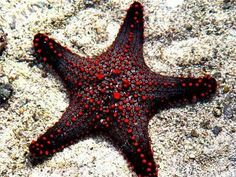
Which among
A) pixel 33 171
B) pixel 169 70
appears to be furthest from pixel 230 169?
pixel 33 171

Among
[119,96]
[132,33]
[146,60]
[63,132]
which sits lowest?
[63,132]

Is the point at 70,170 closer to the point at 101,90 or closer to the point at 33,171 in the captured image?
the point at 33,171

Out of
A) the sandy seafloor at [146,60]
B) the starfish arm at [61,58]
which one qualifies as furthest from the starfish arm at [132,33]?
the starfish arm at [61,58]

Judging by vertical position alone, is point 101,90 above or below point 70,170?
above

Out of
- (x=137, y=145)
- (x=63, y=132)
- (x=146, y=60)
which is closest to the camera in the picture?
(x=137, y=145)

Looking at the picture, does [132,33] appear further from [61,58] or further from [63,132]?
[63,132]

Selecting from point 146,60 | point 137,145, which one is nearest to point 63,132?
point 137,145
